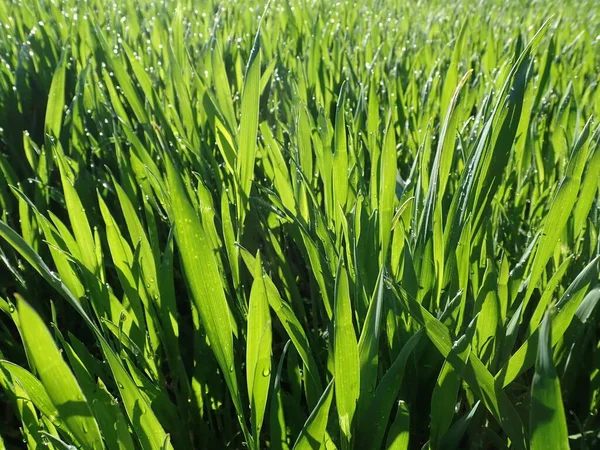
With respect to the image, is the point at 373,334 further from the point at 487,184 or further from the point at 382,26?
the point at 382,26

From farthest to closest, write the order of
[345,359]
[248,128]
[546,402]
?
[248,128] < [345,359] < [546,402]

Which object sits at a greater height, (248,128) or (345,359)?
(248,128)

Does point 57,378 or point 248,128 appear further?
point 248,128

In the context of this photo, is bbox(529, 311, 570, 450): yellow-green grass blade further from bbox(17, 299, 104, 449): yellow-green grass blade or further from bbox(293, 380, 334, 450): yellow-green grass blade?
bbox(17, 299, 104, 449): yellow-green grass blade

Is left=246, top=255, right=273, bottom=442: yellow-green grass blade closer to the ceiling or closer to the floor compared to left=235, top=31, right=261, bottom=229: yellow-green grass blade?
closer to the floor

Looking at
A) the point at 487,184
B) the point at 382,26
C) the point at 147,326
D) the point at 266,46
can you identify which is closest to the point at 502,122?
the point at 487,184

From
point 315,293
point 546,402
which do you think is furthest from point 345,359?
point 315,293

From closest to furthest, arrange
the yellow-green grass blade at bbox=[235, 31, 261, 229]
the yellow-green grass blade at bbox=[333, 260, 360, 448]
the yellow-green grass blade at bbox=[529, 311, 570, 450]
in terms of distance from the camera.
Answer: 1. the yellow-green grass blade at bbox=[529, 311, 570, 450]
2. the yellow-green grass blade at bbox=[333, 260, 360, 448]
3. the yellow-green grass blade at bbox=[235, 31, 261, 229]

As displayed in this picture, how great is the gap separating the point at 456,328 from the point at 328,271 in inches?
5.6

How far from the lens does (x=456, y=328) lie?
1.80ft

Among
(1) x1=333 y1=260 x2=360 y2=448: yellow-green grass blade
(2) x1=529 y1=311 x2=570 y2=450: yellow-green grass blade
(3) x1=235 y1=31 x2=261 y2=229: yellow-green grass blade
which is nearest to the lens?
(2) x1=529 y1=311 x2=570 y2=450: yellow-green grass blade

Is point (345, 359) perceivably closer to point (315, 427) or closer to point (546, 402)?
point (315, 427)

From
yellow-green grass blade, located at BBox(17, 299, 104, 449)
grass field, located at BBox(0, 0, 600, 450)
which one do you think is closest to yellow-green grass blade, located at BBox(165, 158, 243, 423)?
grass field, located at BBox(0, 0, 600, 450)

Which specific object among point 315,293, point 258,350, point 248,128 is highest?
point 248,128
